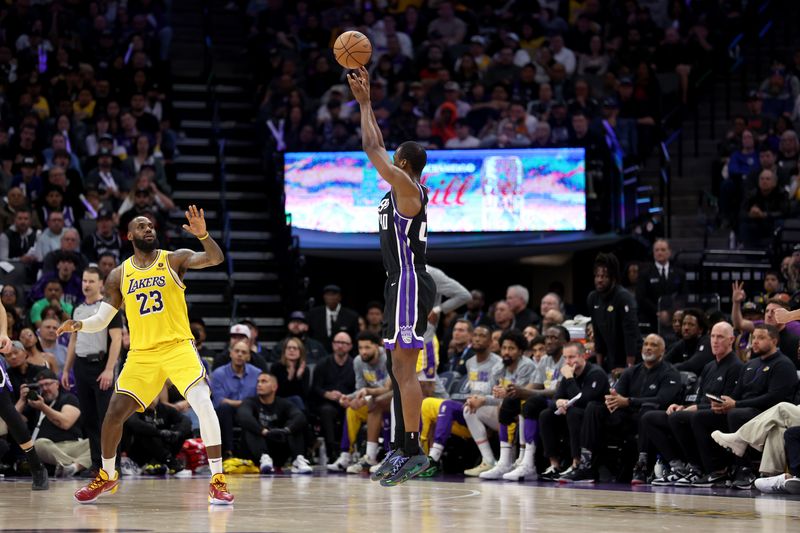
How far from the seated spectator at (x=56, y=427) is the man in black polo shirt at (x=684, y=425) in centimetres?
550

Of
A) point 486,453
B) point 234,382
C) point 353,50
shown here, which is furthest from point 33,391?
point 353,50

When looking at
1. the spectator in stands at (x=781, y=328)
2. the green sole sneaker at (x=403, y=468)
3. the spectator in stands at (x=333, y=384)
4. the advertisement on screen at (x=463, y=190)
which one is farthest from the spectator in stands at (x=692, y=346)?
the green sole sneaker at (x=403, y=468)

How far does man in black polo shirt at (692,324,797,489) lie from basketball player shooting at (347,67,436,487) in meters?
4.03

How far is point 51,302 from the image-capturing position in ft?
51.8

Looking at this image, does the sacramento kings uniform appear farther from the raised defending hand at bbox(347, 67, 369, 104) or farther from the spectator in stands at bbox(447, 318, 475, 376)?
the spectator in stands at bbox(447, 318, 475, 376)

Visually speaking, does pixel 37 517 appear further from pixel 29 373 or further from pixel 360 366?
pixel 360 366

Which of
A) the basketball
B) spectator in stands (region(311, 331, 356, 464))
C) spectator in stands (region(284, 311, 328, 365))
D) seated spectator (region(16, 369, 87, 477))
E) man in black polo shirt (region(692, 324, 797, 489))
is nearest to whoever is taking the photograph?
the basketball

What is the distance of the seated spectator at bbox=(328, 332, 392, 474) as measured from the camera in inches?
568

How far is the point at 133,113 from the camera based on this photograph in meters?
20.1

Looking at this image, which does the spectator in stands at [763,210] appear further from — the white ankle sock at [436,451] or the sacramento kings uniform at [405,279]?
the sacramento kings uniform at [405,279]

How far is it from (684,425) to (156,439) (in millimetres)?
5344

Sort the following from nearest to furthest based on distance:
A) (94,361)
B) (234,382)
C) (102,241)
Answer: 1. (94,361)
2. (234,382)
3. (102,241)

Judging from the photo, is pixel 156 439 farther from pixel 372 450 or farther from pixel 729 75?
pixel 729 75

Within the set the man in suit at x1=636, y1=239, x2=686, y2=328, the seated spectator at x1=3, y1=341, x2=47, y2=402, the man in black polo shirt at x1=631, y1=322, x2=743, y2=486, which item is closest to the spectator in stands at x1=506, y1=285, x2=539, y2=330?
the man in suit at x1=636, y1=239, x2=686, y2=328
